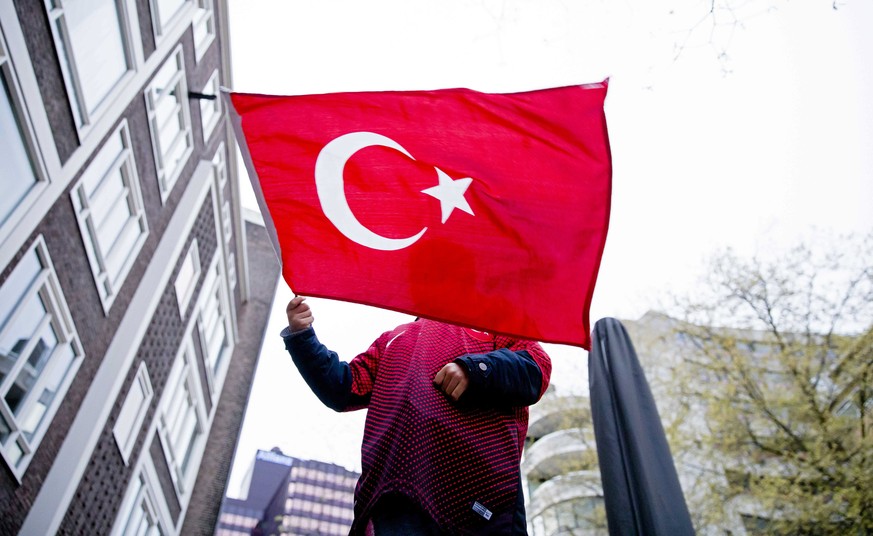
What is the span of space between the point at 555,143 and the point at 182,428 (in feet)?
51.8

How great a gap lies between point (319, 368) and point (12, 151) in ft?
22.5

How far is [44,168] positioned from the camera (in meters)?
8.20

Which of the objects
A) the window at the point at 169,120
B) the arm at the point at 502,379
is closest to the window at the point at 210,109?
the window at the point at 169,120

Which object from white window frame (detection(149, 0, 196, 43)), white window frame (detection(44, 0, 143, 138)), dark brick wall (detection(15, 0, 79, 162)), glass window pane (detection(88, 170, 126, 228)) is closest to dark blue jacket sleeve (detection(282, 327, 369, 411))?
dark brick wall (detection(15, 0, 79, 162))

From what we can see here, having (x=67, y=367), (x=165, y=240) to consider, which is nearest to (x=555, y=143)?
(x=67, y=367)

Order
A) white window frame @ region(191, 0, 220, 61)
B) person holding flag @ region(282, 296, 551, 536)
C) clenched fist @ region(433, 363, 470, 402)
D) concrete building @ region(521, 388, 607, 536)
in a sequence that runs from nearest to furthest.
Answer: person holding flag @ region(282, 296, 551, 536) < clenched fist @ region(433, 363, 470, 402) < white window frame @ region(191, 0, 220, 61) < concrete building @ region(521, 388, 607, 536)

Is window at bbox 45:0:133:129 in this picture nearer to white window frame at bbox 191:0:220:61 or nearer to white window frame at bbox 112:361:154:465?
white window frame at bbox 191:0:220:61

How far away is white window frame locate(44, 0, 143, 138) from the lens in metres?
8.36

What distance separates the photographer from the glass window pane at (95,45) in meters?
8.95

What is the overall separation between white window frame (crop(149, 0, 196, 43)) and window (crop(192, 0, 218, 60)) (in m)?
0.59

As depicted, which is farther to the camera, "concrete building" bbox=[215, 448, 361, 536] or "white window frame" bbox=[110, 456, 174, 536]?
"concrete building" bbox=[215, 448, 361, 536]

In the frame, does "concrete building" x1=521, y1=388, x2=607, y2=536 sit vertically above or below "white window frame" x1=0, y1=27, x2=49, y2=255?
above

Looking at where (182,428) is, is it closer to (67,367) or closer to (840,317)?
(67,367)

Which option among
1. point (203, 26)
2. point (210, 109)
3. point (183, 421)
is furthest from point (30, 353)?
point (203, 26)
